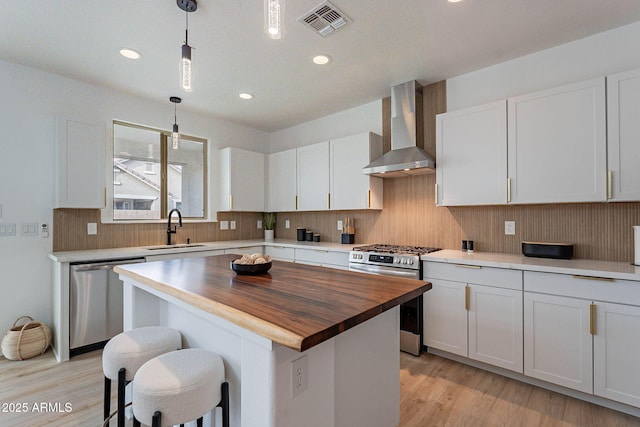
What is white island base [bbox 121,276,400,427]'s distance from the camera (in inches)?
41.2

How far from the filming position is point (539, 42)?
2506 mm

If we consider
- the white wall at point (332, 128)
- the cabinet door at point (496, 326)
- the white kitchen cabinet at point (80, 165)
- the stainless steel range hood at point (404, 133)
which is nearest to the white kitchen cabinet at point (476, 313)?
the cabinet door at point (496, 326)

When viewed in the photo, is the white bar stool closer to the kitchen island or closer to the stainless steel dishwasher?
the kitchen island

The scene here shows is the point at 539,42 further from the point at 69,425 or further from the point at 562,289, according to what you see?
the point at 69,425

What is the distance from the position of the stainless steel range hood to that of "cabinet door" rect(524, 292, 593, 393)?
1.51 m

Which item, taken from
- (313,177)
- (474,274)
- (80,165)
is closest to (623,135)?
(474,274)

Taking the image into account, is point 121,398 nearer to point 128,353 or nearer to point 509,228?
point 128,353

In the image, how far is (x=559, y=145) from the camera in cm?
238

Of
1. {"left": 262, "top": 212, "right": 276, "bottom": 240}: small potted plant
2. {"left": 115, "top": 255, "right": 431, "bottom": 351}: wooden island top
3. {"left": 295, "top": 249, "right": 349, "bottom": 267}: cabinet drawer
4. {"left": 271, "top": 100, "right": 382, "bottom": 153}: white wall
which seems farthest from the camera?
{"left": 262, "top": 212, "right": 276, "bottom": 240}: small potted plant

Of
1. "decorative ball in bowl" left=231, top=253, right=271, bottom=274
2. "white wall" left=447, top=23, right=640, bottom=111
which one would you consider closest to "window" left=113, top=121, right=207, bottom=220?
"decorative ball in bowl" left=231, top=253, right=271, bottom=274

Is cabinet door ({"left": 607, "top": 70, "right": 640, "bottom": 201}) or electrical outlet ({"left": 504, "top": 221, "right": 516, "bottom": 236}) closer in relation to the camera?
cabinet door ({"left": 607, "top": 70, "right": 640, "bottom": 201})

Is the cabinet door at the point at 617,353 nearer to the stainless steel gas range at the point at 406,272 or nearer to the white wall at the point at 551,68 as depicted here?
the stainless steel gas range at the point at 406,272

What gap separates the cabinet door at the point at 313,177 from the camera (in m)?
3.99

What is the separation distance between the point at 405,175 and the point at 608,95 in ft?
5.71
